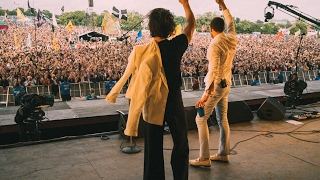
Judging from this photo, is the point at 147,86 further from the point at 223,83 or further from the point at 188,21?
the point at 223,83

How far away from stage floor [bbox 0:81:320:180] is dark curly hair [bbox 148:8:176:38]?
55.6 inches

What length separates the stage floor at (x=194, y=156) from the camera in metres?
2.76

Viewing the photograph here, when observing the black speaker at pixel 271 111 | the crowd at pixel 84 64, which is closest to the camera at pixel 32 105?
the black speaker at pixel 271 111

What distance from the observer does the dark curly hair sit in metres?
1.80

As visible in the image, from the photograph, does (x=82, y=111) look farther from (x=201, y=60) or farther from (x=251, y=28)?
(x=251, y=28)

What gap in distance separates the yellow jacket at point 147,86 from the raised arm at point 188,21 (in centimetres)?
26

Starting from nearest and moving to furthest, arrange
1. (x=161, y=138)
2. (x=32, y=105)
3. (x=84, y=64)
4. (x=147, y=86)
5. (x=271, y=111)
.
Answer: (x=147, y=86)
(x=161, y=138)
(x=32, y=105)
(x=271, y=111)
(x=84, y=64)

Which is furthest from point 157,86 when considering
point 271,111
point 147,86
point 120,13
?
point 120,13

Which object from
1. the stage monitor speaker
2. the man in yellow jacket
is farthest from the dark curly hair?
the stage monitor speaker

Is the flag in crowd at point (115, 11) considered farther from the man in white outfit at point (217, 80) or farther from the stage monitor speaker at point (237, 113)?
the man in white outfit at point (217, 80)

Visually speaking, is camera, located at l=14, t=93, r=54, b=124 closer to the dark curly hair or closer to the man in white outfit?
the man in white outfit

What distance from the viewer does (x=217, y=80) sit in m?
2.75

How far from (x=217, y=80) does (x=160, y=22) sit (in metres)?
1.13

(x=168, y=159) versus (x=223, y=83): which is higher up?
(x=223, y=83)
